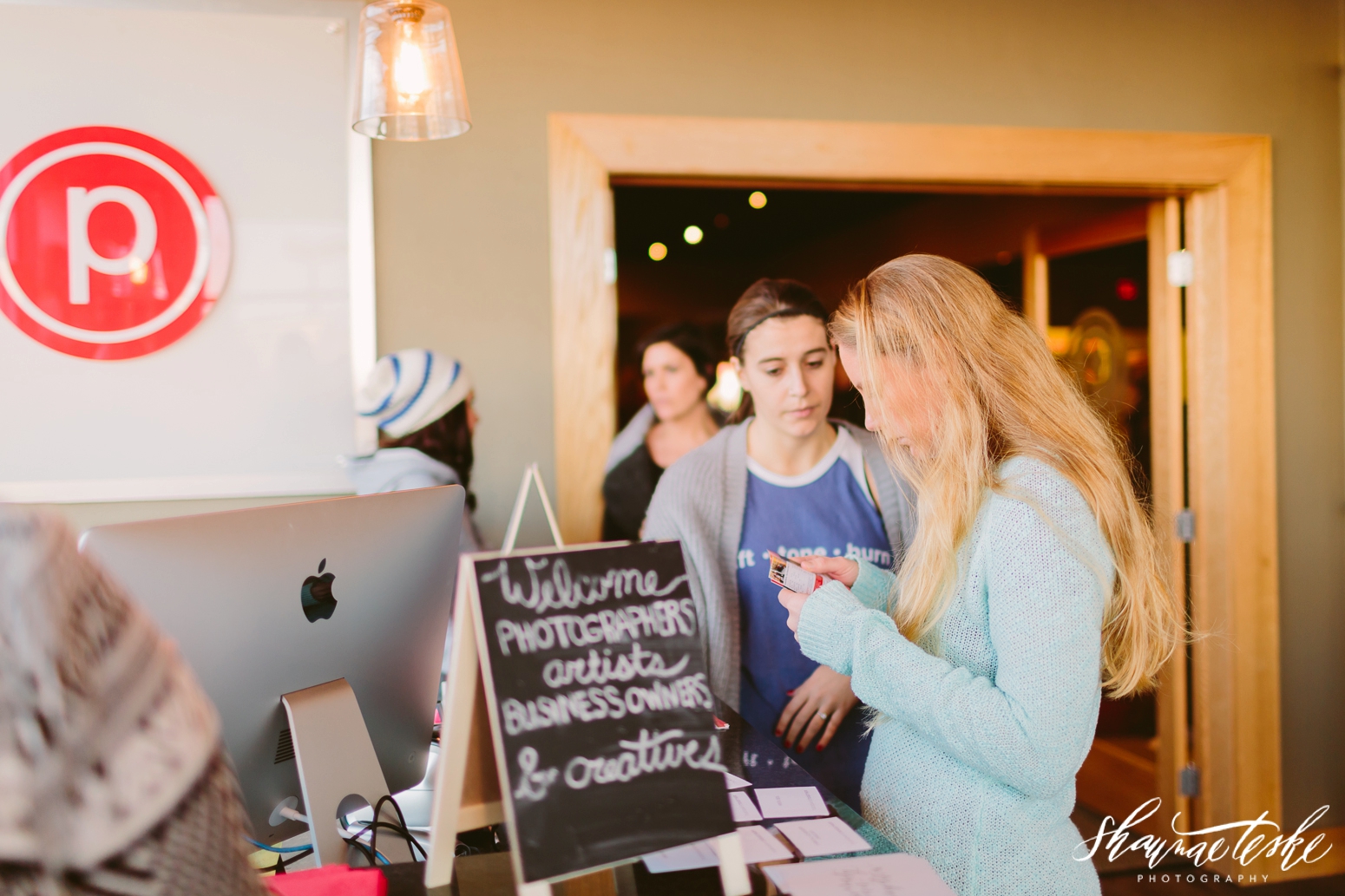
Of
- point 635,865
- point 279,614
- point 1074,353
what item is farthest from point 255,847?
point 1074,353

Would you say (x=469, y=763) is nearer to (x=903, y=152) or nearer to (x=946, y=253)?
(x=903, y=152)

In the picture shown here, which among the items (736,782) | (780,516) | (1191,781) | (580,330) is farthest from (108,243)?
(1191,781)

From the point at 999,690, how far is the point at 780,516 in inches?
42.6

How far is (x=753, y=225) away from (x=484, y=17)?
1.02 m

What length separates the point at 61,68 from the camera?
2.25 metres

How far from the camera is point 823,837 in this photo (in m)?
1.11

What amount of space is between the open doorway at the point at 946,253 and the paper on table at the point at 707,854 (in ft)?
4.85

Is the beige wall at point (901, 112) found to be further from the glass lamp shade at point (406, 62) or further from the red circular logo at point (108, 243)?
the glass lamp shade at point (406, 62)

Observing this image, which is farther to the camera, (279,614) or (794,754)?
(794,754)

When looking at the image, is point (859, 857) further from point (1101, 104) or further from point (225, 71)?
point (1101, 104)

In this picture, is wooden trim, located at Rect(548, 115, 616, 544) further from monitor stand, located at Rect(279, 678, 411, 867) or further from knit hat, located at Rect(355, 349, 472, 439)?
→ monitor stand, located at Rect(279, 678, 411, 867)

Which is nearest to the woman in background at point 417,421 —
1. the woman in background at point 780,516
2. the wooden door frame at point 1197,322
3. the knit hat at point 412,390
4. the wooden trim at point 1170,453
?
the knit hat at point 412,390

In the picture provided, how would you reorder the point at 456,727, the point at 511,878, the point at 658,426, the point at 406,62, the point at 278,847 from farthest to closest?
the point at 658,426, the point at 406,62, the point at 278,847, the point at 511,878, the point at 456,727

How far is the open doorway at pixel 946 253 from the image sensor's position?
2660mm
